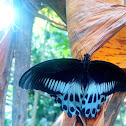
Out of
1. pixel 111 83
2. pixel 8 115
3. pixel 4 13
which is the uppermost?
pixel 4 13

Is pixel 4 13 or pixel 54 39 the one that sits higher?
pixel 54 39

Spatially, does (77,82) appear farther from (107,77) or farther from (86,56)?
(86,56)

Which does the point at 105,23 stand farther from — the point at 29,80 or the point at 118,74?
the point at 29,80

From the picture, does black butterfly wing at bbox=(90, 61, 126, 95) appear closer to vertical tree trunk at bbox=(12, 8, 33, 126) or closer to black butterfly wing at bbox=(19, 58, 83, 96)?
black butterfly wing at bbox=(19, 58, 83, 96)

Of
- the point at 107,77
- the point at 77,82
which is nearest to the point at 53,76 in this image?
the point at 77,82

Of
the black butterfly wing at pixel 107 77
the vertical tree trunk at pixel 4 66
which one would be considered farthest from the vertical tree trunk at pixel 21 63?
the black butterfly wing at pixel 107 77

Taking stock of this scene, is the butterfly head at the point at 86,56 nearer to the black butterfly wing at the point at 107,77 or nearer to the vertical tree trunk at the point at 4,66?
the black butterfly wing at the point at 107,77

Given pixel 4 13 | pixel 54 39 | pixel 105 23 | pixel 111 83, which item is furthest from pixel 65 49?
pixel 105 23
